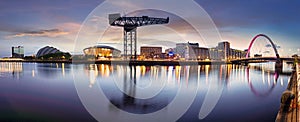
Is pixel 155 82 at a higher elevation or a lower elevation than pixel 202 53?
lower

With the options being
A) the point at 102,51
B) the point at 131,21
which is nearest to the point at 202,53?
the point at 102,51

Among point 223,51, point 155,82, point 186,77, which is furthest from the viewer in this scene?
point 223,51

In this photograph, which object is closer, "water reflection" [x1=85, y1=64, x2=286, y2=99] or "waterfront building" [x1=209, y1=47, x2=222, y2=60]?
"water reflection" [x1=85, y1=64, x2=286, y2=99]

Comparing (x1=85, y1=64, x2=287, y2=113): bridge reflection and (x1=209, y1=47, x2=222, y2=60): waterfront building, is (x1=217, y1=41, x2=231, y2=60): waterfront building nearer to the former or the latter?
(x1=209, y1=47, x2=222, y2=60): waterfront building

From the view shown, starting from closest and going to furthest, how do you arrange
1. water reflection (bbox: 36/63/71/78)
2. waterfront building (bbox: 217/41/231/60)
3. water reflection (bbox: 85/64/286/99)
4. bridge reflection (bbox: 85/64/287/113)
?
bridge reflection (bbox: 85/64/287/113) → water reflection (bbox: 85/64/286/99) → water reflection (bbox: 36/63/71/78) → waterfront building (bbox: 217/41/231/60)

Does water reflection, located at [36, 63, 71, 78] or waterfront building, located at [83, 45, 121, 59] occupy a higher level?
waterfront building, located at [83, 45, 121, 59]

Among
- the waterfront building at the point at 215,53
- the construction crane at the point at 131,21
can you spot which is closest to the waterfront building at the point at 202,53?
the waterfront building at the point at 215,53

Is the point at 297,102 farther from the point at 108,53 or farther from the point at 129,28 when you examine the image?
the point at 108,53

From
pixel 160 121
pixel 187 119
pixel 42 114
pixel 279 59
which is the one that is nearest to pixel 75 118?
pixel 42 114

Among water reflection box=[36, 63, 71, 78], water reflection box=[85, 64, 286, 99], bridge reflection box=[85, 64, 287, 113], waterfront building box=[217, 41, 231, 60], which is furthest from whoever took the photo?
waterfront building box=[217, 41, 231, 60]

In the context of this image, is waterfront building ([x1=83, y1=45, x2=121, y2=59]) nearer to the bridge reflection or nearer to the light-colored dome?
the light-colored dome

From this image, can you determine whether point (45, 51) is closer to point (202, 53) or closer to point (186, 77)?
point (202, 53)

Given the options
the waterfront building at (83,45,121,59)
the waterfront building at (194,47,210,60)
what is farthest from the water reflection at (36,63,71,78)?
the waterfront building at (194,47,210,60)
